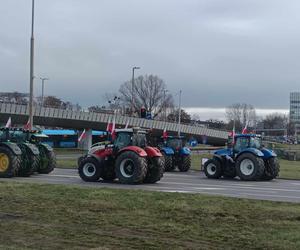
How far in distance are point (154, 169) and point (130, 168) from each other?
3.46ft

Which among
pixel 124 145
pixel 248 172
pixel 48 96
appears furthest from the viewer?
pixel 48 96

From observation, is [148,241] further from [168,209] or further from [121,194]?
[121,194]

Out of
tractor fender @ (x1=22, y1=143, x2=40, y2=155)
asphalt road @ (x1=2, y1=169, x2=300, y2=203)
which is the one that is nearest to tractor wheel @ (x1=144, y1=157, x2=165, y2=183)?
asphalt road @ (x1=2, y1=169, x2=300, y2=203)

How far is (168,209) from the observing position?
455 inches

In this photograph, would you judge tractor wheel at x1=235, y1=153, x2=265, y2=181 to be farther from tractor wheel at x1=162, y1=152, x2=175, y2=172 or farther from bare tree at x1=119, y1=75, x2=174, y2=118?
bare tree at x1=119, y1=75, x2=174, y2=118

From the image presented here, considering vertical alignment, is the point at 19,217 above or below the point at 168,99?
below

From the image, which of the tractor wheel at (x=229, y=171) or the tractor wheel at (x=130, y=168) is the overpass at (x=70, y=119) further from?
the tractor wheel at (x=130, y=168)

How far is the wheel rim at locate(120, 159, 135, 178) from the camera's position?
21.2m

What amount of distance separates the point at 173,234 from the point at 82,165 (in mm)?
13611

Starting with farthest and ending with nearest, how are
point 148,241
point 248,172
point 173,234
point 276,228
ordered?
point 248,172 → point 276,228 → point 173,234 → point 148,241

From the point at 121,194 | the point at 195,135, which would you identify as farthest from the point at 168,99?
the point at 121,194

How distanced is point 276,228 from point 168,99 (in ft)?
379

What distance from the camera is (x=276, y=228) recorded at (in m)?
9.65

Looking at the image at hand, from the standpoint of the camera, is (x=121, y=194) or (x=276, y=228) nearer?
(x=276, y=228)
